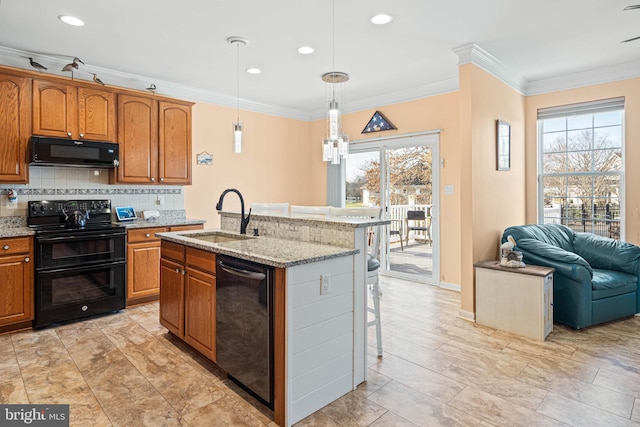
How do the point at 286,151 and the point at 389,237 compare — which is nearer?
the point at 389,237

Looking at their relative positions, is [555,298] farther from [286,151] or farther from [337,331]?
[286,151]

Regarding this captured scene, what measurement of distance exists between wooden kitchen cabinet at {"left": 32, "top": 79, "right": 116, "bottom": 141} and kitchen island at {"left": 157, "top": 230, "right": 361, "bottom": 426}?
208cm

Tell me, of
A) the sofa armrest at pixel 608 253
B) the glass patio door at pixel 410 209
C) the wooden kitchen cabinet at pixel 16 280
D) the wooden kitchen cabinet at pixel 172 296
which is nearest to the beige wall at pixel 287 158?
the glass patio door at pixel 410 209

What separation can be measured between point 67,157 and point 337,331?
3277 mm

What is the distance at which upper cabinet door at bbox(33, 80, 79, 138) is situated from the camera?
3535mm

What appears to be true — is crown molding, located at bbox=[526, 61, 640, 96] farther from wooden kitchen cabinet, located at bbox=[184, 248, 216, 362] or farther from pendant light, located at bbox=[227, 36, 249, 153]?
wooden kitchen cabinet, located at bbox=[184, 248, 216, 362]

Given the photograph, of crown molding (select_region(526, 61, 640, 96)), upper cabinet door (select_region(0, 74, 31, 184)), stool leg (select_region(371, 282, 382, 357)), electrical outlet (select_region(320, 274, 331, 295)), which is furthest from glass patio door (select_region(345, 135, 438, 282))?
upper cabinet door (select_region(0, 74, 31, 184))

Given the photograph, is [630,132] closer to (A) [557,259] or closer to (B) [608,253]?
(B) [608,253]

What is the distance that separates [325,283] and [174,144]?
3.26m

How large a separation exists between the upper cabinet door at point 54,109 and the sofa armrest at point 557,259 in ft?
15.5

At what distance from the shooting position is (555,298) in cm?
346

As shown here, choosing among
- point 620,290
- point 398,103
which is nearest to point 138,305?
point 398,103

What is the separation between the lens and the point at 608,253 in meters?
3.77

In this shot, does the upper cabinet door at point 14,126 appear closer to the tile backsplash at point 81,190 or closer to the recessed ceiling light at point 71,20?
the tile backsplash at point 81,190
